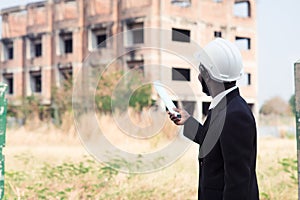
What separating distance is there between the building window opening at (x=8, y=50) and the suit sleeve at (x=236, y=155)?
122 feet

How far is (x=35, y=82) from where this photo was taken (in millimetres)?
36906

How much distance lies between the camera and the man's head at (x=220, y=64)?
248cm

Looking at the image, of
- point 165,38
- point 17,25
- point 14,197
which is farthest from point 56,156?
point 17,25

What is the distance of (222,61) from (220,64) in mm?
15

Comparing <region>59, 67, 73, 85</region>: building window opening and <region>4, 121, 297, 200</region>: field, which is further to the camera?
<region>59, 67, 73, 85</region>: building window opening

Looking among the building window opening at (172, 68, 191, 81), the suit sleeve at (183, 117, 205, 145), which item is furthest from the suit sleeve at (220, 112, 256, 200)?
the building window opening at (172, 68, 191, 81)

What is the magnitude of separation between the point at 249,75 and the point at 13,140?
18294 mm

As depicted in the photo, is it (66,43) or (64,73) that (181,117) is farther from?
(66,43)

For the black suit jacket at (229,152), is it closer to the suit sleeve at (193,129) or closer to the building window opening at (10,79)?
the suit sleeve at (193,129)

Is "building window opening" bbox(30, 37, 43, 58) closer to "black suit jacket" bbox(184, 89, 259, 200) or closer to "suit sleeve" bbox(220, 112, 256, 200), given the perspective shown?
"black suit jacket" bbox(184, 89, 259, 200)

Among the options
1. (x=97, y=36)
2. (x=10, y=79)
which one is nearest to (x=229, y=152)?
(x=97, y=36)

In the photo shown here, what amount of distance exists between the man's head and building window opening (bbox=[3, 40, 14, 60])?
37.1 meters

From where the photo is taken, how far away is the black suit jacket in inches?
95.0

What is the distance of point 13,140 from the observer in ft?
50.7
